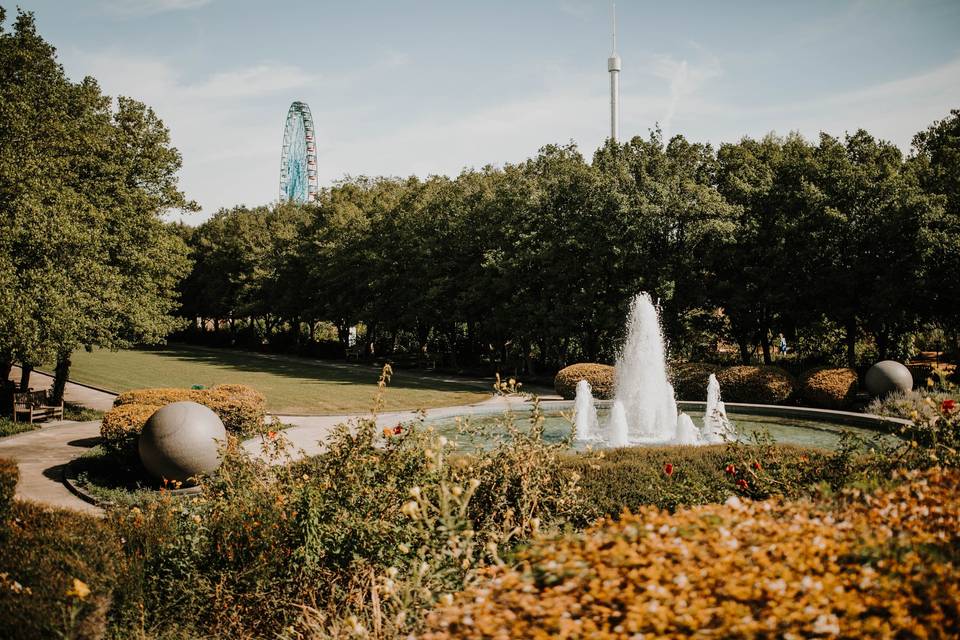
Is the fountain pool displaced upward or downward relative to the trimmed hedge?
downward

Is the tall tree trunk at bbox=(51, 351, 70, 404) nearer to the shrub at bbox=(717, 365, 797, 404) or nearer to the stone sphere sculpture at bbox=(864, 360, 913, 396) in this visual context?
the shrub at bbox=(717, 365, 797, 404)

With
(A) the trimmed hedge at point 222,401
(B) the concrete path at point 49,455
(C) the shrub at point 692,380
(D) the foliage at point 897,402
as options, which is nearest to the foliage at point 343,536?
(B) the concrete path at point 49,455

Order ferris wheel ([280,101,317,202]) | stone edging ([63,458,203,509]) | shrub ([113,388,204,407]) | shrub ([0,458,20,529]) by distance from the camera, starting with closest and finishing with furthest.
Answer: shrub ([0,458,20,529])
stone edging ([63,458,203,509])
shrub ([113,388,204,407])
ferris wheel ([280,101,317,202])

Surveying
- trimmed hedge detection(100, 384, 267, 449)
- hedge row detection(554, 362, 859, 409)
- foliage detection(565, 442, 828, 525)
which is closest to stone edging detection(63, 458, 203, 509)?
trimmed hedge detection(100, 384, 267, 449)

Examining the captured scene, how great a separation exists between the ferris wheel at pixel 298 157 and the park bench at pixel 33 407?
3990 centimetres

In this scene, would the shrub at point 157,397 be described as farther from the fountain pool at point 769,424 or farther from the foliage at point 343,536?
the foliage at point 343,536

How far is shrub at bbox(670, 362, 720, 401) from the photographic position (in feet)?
72.1

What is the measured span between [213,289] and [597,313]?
137 ft

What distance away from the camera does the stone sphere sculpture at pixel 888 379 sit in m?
18.9

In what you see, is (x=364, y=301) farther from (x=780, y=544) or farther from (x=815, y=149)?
(x=780, y=544)

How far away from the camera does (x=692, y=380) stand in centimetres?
2214

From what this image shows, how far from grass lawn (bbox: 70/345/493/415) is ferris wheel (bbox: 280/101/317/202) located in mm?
19752

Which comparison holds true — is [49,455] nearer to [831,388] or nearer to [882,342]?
[831,388]

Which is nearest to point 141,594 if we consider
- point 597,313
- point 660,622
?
point 660,622
